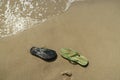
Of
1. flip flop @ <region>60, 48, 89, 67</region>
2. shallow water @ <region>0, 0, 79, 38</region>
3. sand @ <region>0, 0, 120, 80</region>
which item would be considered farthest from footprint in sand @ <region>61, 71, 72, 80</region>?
shallow water @ <region>0, 0, 79, 38</region>

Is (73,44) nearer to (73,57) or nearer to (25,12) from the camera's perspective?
(73,57)

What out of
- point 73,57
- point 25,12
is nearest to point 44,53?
point 73,57

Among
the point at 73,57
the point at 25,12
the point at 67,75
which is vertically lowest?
the point at 67,75

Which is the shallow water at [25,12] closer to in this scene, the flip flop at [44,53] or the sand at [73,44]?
the sand at [73,44]

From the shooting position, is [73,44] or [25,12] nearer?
[73,44]

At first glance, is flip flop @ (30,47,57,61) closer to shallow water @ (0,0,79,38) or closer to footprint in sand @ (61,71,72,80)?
footprint in sand @ (61,71,72,80)

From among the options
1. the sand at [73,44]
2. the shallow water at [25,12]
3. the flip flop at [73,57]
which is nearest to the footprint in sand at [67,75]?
the sand at [73,44]
